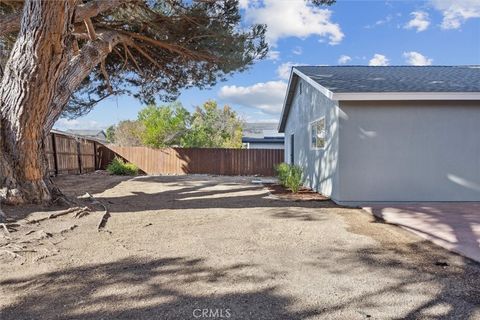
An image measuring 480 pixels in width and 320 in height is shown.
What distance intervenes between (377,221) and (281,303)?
3.72 meters

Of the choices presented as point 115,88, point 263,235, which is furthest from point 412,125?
point 115,88

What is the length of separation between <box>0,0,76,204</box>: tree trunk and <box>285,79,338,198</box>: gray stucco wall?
5.42m

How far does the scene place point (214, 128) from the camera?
30.1 meters

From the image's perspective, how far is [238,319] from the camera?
241 centimetres

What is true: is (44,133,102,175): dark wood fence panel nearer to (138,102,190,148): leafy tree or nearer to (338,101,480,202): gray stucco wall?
(138,102,190,148): leafy tree

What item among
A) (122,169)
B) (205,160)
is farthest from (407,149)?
(122,169)

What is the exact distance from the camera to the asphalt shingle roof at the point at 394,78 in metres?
7.34

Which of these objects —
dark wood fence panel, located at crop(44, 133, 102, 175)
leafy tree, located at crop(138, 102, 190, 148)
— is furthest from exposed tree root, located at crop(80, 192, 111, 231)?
leafy tree, located at crop(138, 102, 190, 148)

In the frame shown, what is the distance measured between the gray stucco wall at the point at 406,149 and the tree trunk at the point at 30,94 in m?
5.41

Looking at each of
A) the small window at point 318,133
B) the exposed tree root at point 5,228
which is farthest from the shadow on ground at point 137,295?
the small window at point 318,133

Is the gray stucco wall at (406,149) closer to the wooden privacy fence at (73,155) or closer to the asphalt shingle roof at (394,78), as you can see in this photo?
the asphalt shingle roof at (394,78)

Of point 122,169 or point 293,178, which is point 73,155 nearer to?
point 122,169

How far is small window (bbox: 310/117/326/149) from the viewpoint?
A: 878 cm

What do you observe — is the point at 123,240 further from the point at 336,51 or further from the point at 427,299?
the point at 336,51
